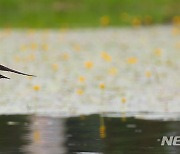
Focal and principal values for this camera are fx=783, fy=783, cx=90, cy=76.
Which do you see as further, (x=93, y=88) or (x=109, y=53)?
(x=109, y=53)

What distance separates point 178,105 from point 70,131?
2.32 metres

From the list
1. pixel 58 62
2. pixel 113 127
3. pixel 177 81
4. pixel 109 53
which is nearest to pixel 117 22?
pixel 109 53

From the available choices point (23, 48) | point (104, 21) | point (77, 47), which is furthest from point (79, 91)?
point (104, 21)

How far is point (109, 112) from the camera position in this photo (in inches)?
425

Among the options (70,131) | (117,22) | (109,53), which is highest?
(117,22)

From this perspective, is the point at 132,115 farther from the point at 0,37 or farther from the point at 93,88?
the point at 0,37

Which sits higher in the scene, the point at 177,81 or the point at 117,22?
the point at 117,22

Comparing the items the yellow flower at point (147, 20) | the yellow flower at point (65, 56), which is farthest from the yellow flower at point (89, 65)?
the yellow flower at point (147, 20)

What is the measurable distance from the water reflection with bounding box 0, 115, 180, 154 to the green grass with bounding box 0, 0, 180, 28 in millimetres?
14636

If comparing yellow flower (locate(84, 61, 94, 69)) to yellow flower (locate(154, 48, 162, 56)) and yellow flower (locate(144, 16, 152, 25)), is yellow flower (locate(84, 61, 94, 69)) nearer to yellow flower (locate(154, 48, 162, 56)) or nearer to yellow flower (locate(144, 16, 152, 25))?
yellow flower (locate(154, 48, 162, 56))

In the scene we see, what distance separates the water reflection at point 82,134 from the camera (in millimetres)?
8219

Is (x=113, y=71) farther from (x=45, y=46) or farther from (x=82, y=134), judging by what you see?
(x=82, y=134)

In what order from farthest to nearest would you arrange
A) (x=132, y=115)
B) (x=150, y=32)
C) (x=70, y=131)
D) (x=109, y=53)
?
(x=150, y=32) → (x=109, y=53) → (x=132, y=115) → (x=70, y=131)

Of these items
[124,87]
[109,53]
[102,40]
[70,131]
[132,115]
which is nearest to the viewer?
[70,131]
